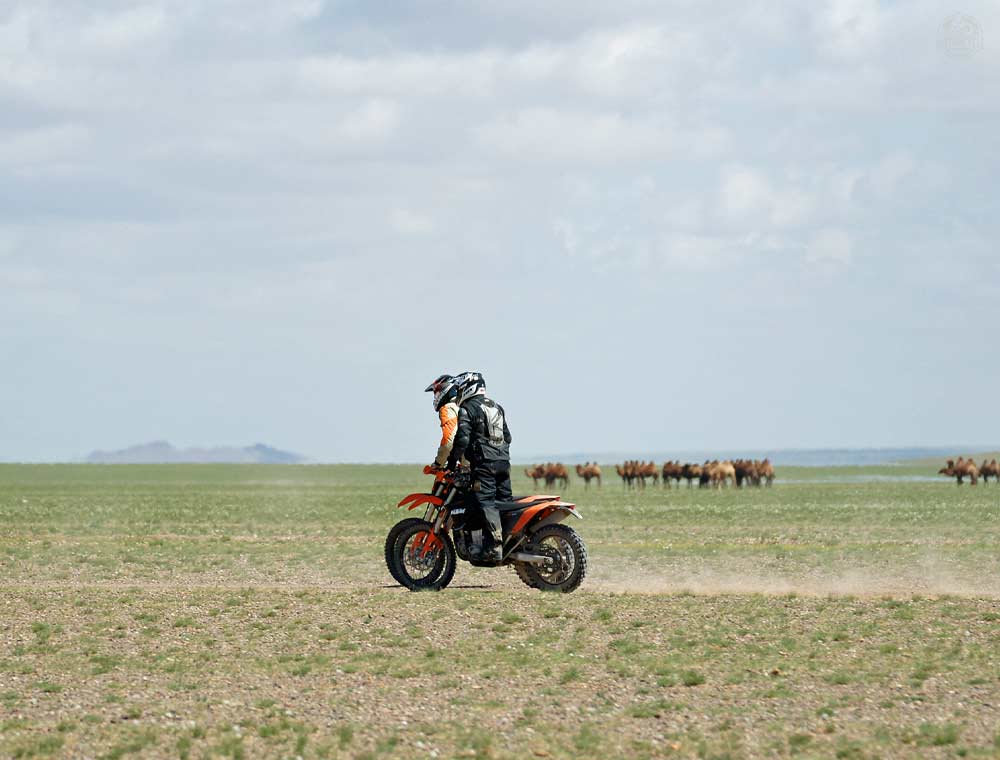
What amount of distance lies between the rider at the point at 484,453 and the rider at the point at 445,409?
0.21 feet

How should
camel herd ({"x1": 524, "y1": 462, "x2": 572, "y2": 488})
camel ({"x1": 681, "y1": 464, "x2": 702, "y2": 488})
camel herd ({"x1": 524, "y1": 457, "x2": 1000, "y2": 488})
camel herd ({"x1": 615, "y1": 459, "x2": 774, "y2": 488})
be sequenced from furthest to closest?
camel herd ({"x1": 524, "y1": 462, "x2": 572, "y2": 488}) < camel ({"x1": 681, "y1": 464, "x2": 702, "y2": 488}) < camel herd ({"x1": 524, "y1": 457, "x2": 1000, "y2": 488}) < camel herd ({"x1": 615, "y1": 459, "x2": 774, "y2": 488})

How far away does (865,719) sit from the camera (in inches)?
376

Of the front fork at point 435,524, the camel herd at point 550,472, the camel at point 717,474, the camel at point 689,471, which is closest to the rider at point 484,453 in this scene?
the front fork at point 435,524

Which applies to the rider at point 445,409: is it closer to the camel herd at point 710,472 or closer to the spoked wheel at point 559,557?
the spoked wheel at point 559,557

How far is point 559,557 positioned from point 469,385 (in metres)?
2.17

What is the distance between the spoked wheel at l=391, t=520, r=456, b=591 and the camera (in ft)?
52.7

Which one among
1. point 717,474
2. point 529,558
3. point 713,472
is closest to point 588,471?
point 713,472

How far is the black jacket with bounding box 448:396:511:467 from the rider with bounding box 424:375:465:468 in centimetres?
8

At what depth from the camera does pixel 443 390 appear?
622 inches

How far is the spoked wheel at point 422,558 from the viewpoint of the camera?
16.1 meters

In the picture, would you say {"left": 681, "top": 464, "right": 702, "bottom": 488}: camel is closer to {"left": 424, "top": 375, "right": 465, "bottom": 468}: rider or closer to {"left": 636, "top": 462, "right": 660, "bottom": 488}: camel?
{"left": 636, "top": 462, "right": 660, "bottom": 488}: camel

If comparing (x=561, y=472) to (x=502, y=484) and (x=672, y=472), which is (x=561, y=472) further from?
(x=502, y=484)

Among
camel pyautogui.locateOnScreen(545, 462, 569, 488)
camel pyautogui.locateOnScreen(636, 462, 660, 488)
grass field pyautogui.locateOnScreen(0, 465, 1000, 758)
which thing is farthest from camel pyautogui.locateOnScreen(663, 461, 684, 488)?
grass field pyautogui.locateOnScreen(0, 465, 1000, 758)

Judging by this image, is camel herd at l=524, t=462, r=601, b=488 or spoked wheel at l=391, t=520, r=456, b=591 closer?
spoked wheel at l=391, t=520, r=456, b=591
